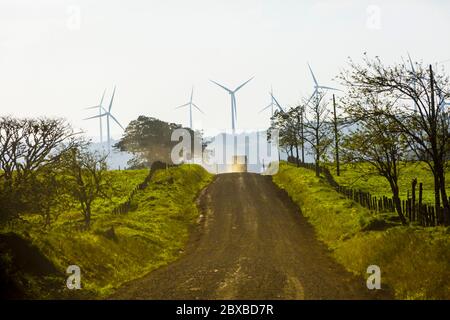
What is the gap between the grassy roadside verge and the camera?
640 inches

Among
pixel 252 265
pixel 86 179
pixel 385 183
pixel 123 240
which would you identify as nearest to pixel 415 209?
pixel 252 265

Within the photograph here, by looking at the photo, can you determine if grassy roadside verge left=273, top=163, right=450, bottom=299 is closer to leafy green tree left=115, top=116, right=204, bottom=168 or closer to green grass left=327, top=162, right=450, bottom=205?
green grass left=327, top=162, right=450, bottom=205

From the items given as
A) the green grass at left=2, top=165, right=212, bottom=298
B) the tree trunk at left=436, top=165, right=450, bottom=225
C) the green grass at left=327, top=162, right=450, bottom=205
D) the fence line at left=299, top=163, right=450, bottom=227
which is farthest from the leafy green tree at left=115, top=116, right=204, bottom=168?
the tree trunk at left=436, top=165, right=450, bottom=225

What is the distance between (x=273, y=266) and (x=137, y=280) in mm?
6615

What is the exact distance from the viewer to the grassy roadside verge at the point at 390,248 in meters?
16.3

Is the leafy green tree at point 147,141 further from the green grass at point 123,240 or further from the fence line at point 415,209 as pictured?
the fence line at point 415,209

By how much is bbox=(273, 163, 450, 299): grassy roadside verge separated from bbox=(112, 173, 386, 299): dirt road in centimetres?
92

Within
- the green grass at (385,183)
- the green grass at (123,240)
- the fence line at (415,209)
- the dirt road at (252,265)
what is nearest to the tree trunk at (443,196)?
the fence line at (415,209)

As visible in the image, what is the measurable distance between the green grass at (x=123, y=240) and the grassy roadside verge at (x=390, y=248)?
1020 cm

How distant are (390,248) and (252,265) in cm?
656

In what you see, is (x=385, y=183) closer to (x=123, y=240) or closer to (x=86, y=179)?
(x=86, y=179)

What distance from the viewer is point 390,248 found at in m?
20.5
